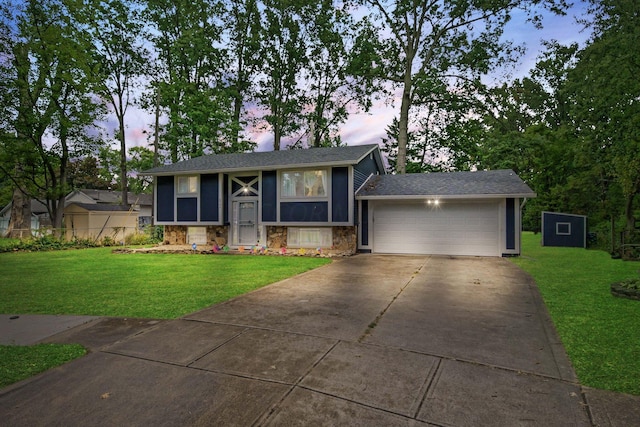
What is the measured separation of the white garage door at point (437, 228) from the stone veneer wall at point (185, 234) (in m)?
6.74

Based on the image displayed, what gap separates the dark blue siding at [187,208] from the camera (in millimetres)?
14875

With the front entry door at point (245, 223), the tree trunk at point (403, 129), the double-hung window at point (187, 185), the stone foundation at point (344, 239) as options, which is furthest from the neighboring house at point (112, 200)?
the stone foundation at point (344, 239)

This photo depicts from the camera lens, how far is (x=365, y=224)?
44.4 ft

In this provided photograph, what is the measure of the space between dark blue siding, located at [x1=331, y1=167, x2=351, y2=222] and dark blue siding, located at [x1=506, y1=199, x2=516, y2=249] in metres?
5.83

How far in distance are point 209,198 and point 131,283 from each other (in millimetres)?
7870

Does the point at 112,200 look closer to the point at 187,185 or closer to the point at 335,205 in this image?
the point at 187,185

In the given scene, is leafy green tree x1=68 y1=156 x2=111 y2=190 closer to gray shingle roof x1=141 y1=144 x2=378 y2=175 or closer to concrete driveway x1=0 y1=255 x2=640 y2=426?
gray shingle roof x1=141 y1=144 x2=378 y2=175

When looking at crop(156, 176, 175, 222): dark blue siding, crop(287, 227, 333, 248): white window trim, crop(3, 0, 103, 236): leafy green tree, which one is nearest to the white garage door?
crop(287, 227, 333, 248): white window trim

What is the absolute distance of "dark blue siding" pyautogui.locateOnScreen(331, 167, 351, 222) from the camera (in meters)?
12.7

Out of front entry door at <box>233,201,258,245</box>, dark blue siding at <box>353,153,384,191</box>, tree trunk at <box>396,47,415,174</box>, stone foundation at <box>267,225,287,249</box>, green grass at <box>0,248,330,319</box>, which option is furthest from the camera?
tree trunk at <box>396,47,415,174</box>

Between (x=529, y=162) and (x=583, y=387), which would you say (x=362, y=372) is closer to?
(x=583, y=387)

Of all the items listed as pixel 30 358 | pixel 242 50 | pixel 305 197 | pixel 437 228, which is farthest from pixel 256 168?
pixel 242 50

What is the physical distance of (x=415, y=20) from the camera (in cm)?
2158

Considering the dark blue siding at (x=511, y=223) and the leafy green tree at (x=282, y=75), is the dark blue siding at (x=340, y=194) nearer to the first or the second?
the dark blue siding at (x=511, y=223)
